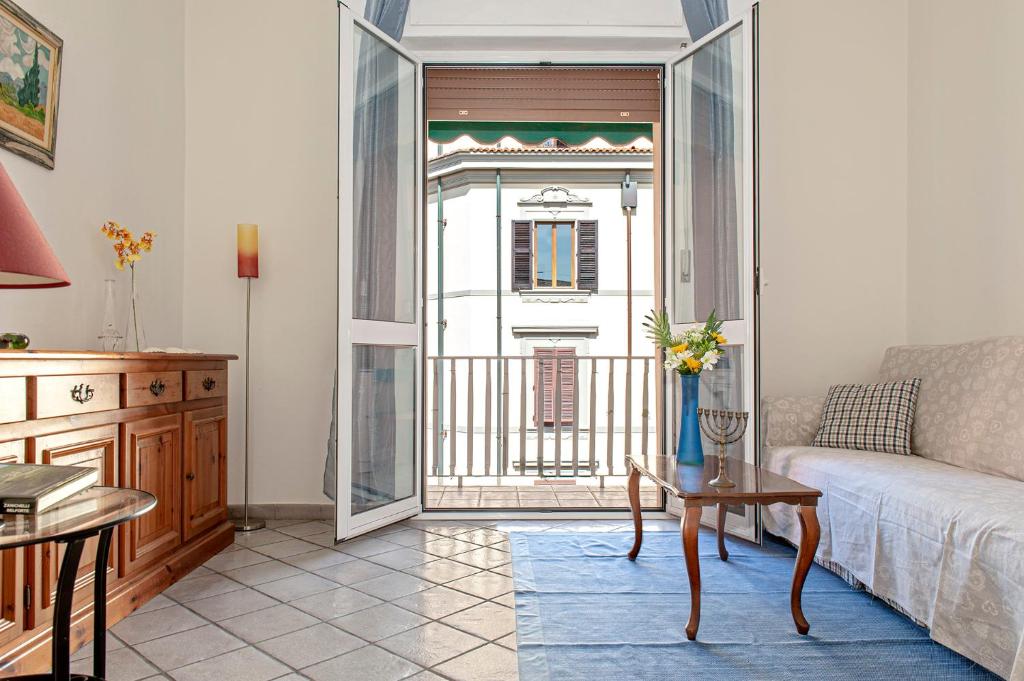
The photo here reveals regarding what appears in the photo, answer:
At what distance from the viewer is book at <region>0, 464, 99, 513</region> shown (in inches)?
42.9

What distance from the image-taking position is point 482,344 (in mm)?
10094

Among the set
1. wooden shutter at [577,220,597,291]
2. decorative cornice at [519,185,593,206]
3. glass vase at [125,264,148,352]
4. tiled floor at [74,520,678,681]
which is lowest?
tiled floor at [74,520,678,681]

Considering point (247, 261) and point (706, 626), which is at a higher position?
point (247, 261)

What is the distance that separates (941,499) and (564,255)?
26.4ft

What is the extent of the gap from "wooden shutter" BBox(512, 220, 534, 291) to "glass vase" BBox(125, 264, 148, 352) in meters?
6.81

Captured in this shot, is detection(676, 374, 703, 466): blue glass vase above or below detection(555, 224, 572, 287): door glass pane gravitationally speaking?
below

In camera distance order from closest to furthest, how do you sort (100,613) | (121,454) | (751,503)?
(100,613) → (751,503) → (121,454)

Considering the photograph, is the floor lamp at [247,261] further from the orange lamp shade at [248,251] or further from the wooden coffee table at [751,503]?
the wooden coffee table at [751,503]

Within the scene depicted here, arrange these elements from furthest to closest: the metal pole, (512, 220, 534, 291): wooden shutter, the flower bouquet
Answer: (512, 220, 534, 291): wooden shutter < the metal pole < the flower bouquet

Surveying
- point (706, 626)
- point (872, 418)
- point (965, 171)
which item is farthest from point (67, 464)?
point (965, 171)

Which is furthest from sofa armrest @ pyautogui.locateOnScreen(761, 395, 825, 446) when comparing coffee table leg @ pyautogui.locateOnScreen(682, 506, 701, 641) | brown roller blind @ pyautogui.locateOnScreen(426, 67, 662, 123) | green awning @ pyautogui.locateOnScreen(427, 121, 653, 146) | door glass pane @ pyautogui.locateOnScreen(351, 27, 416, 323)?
green awning @ pyautogui.locateOnScreen(427, 121, 653, 146)

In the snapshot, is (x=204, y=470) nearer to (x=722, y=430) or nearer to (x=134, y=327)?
(x=134, y=327)

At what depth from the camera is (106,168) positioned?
9.36 ft

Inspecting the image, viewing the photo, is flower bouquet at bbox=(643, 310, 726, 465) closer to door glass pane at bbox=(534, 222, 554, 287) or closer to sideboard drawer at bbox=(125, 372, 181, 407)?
sideboard drawer at bbox=(125, 372, 181, 407)
